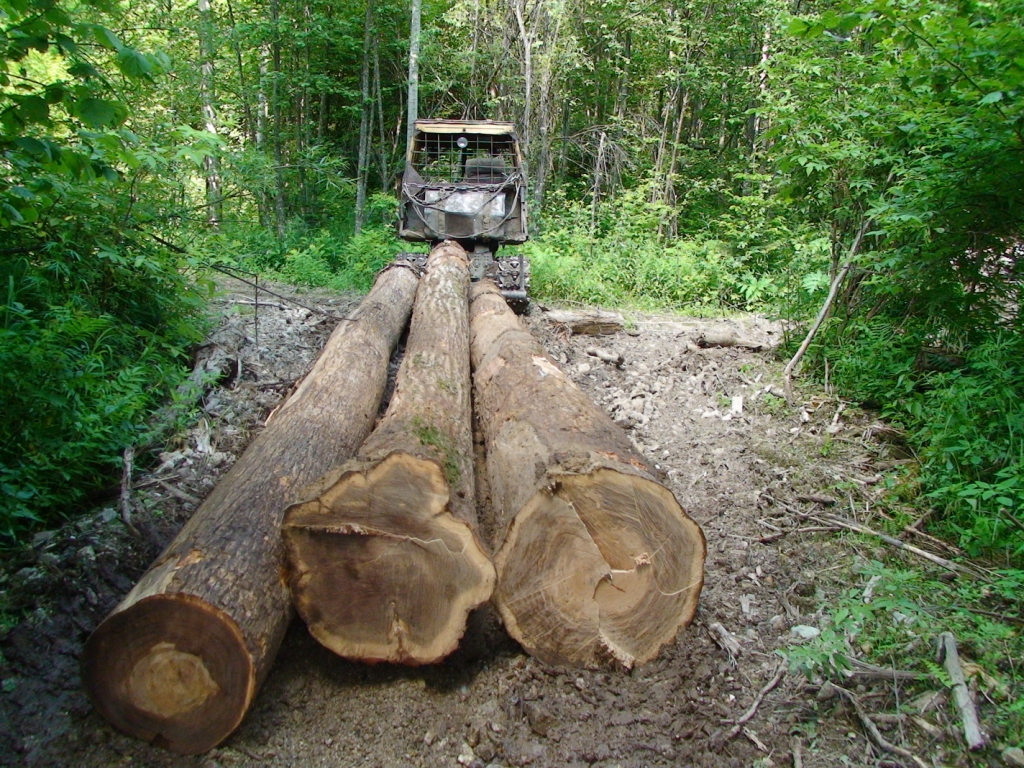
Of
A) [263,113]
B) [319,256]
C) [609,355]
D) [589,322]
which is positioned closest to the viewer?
[609,355]

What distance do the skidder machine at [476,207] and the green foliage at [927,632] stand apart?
6.09m

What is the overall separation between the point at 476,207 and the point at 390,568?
23.3 ft

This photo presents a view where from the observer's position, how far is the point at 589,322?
766cm

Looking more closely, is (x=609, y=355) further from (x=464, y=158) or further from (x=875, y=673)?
(x=464, y=158)

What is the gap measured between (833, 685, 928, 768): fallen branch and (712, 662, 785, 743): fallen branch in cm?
21

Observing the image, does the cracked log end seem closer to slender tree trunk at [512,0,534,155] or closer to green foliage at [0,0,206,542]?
green foliage at [0,0,206,542]

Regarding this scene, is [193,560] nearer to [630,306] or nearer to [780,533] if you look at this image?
[780,533]

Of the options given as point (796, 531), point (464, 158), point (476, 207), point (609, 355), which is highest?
point (464, 158)

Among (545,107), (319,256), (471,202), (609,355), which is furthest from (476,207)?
(545,107)

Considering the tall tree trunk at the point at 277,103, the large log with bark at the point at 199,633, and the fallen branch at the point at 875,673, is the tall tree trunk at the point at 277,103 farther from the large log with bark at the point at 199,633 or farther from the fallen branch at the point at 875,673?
the fallen branch at the point at 875,673

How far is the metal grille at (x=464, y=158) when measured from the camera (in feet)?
29.8

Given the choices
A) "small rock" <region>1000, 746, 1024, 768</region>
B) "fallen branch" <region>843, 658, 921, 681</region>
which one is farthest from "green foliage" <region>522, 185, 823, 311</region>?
"small rock" <region>1000, 746, 1024, 768</region>

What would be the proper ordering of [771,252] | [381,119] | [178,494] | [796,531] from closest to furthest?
[178,494] < [796,531] < [771,252] < [381,119]

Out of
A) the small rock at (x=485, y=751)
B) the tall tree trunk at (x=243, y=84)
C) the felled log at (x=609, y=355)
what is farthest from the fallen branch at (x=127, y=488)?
the tall tree trunk at (x=243, y=84)
